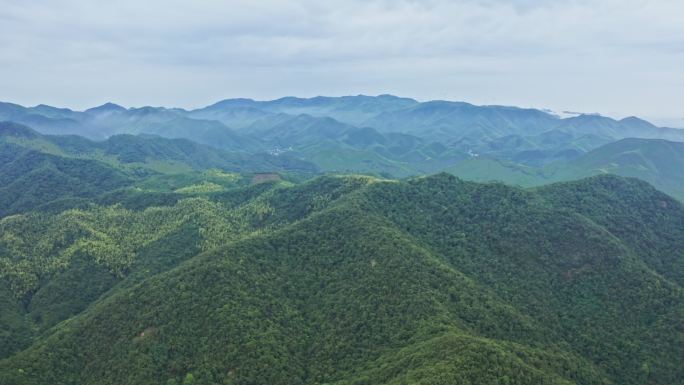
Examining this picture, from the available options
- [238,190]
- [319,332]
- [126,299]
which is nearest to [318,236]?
[319,332]

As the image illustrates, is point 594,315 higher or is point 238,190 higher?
point 238,190

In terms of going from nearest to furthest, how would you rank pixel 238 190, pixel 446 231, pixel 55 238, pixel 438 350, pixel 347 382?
pixel 438 350
pixel 347 382
pixel 446 231
pixel 55 238
pixel 238 190

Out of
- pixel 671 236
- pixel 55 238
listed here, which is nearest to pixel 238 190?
pixel 55 238

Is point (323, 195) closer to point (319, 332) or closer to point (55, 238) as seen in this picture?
point (319, 332)

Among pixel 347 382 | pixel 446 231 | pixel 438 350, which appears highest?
pixel 446 231

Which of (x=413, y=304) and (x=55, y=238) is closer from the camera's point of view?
(x=413, y=304)

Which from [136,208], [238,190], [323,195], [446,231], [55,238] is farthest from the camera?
[238,190]

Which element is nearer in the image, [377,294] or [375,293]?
[377,294]
